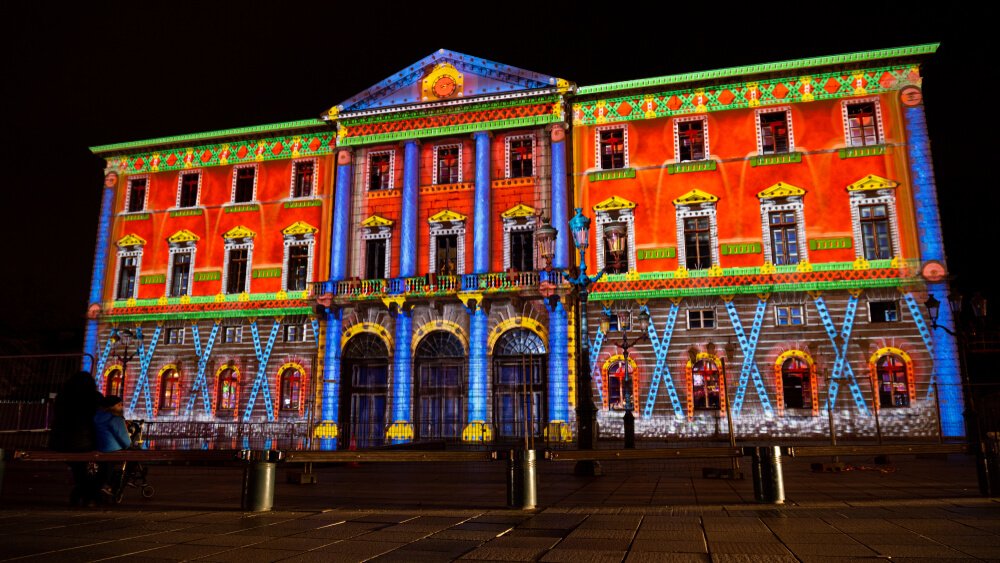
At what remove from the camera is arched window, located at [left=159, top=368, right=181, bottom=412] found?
1168 inches

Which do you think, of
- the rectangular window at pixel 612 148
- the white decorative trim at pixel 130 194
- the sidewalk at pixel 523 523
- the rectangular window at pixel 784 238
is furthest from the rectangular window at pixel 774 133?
the white decorative trim at pixel 130 194

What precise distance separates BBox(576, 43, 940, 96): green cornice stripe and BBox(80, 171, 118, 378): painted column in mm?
23260

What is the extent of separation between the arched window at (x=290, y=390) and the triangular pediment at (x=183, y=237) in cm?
807

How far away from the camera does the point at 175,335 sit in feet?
100

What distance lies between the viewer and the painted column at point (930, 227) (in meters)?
22.5

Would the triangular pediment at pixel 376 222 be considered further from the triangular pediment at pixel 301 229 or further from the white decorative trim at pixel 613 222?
the white decorative trim at pixel 613 222

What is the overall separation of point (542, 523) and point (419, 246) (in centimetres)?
2212

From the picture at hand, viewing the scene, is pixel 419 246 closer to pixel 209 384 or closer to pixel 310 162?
pixel 310 162

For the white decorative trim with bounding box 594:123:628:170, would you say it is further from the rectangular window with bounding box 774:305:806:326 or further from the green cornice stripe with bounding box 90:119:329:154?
the green cornice stripe with bounding box 90:119:329:154

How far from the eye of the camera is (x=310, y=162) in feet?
100

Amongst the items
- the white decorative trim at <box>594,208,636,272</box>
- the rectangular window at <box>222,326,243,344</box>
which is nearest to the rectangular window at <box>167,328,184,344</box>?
the rectangular window at <box>222,326,243,344</box>

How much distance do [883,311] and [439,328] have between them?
16488 millimetres

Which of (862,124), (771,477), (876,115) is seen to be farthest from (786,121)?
(771,477)

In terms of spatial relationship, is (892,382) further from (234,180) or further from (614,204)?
(234,180)
